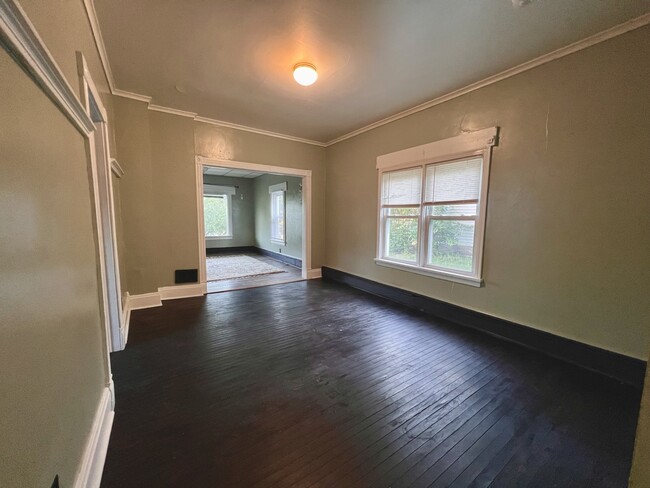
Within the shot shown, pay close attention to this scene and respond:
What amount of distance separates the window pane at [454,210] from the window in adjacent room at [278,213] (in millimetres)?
4273

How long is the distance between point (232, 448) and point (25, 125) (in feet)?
5.37

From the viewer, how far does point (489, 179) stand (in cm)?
274

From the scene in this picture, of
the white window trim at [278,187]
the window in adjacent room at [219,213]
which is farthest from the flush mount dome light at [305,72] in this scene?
the window in adjacent room at [219,213]

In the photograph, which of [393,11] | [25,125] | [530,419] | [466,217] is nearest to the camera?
[25,125]

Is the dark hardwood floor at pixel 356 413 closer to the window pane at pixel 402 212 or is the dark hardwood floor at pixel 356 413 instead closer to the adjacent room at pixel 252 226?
the window pane at pixel 402 212

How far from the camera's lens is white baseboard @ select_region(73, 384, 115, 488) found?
108 centimetres

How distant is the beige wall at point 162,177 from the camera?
324 cm

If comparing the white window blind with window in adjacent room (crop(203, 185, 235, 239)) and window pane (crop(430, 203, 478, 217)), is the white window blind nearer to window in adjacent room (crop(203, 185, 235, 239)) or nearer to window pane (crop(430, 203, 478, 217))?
window in adjacent room (crop(203, 185, 235, 239))

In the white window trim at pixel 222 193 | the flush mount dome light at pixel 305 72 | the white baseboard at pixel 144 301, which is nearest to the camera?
the flush mount dome light at pixel 305 72

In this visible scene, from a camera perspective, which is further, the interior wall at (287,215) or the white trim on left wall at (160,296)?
the interior wall at (287,215)

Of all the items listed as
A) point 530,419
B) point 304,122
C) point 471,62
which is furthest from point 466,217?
point 304,122

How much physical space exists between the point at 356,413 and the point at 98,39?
11.3 ft

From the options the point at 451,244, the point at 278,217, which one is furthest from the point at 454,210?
the point at 278,217

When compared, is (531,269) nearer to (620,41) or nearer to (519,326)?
(519,326)
